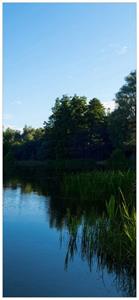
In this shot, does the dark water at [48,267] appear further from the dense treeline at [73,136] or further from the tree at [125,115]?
the dense treeline at [73,136]

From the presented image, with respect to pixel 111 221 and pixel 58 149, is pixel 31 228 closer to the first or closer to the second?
pixel 111 221

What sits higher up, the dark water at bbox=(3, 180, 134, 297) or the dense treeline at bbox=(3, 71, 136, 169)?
the dense treeline at bbox=(3, 71, 136, 169)

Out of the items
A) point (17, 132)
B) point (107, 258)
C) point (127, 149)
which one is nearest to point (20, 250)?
point (107, 258)

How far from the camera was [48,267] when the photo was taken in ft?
20.3

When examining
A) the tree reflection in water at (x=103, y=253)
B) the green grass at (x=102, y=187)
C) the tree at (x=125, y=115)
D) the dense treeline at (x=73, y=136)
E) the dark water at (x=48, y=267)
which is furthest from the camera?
the dense treeline at (x=73, y=136)

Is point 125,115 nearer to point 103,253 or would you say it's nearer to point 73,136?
point 73,136

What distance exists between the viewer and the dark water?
525 centimetres

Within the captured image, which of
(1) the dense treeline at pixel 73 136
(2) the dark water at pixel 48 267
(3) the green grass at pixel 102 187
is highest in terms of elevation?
(1) the dense treeline at pixel 73 136

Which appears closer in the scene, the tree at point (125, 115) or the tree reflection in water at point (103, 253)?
the tree reflection in water at point (103, 253)

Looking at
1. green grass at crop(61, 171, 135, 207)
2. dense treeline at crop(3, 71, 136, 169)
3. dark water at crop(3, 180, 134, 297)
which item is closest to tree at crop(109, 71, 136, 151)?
dense treeline at crop(3, 71, 136, 169)

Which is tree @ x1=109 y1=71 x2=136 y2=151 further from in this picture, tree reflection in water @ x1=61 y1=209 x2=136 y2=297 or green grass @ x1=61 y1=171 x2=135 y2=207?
tree reflection in water @ x1=61 y1=209 x2=136 y2=297

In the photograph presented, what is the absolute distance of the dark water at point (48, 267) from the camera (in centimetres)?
525

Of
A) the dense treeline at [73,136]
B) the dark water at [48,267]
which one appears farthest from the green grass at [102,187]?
the dense treeline at [73,136]

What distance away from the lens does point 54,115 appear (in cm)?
4391
